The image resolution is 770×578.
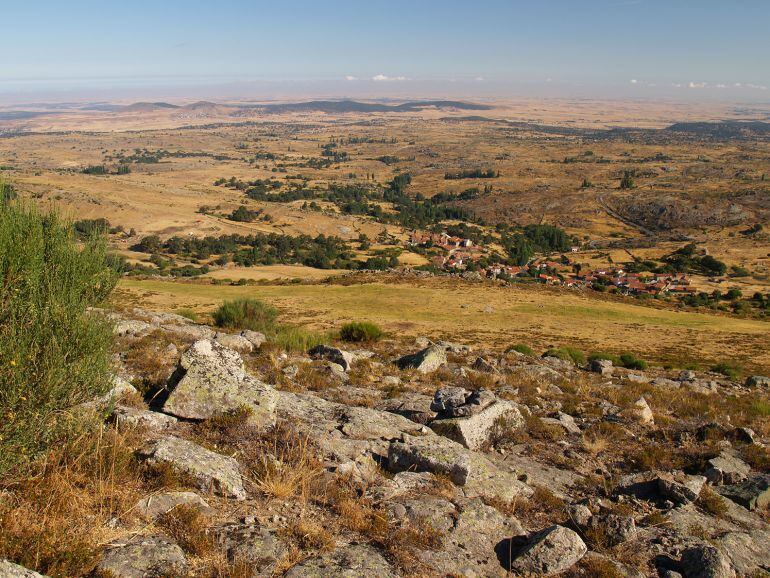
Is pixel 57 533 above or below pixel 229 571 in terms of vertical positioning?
above

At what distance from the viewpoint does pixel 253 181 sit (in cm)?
16162

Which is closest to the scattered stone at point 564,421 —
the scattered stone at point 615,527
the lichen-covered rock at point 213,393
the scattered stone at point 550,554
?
the scattered stone at point 615,527

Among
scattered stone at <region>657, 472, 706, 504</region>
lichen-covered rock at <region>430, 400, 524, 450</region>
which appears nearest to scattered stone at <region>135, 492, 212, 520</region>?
lichen-covered rock at <region>430, 400, 524, 450</region>

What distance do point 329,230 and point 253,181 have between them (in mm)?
72550

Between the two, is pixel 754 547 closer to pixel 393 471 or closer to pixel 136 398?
pixel 393 471

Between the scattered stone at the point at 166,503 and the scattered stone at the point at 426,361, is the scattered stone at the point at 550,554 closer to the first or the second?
the scattered stone at the point at 166,503

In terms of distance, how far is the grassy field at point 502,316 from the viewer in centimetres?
2498

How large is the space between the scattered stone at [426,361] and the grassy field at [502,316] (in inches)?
320

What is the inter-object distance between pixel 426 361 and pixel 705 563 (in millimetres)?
9194

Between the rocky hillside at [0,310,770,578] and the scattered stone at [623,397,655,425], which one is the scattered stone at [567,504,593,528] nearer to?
the rocky hillside at [0,310,770,578]

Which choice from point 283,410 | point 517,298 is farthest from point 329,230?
point 283,410

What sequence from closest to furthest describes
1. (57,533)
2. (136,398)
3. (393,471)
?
(57,533)
(393,471)
(136,398)

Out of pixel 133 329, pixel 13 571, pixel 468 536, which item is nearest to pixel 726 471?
pixel 468 536

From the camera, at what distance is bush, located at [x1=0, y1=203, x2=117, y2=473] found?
178 inches
